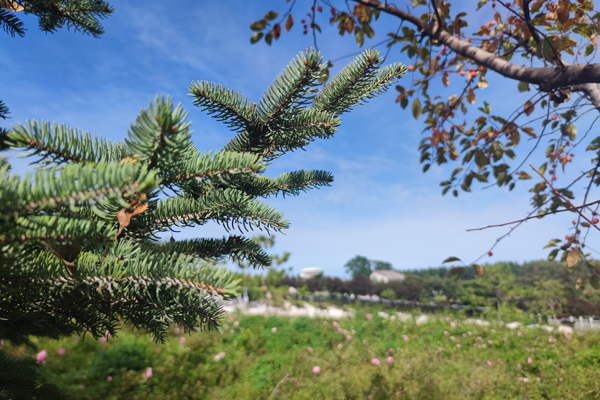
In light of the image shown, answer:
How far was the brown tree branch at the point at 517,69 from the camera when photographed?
8.04 feet

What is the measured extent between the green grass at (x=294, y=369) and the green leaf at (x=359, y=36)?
3955 mm

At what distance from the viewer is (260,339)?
6789mm

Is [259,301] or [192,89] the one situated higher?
[192,89]

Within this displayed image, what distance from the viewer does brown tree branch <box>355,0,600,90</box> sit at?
96.4 inches

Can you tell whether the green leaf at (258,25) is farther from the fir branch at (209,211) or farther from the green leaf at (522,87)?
the green leaf at (522,87)

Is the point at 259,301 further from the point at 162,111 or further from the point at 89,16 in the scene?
the point at 162,111

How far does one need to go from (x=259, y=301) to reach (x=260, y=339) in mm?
10147

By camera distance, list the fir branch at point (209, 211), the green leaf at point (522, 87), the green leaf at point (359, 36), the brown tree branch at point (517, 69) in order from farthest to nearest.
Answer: the green leaf at point (522, 87) → the green leaf at point (359, 36) → the brown tree branch at point (517, 69) → the fir branch at point (209, 211)

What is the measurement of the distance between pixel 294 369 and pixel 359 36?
15.1 feet

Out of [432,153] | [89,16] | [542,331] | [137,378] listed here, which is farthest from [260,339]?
[542,331]

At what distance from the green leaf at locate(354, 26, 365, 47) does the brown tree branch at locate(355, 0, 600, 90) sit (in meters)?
0.25

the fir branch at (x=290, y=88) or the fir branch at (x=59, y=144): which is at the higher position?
the fir branch at (x=290, y=88)

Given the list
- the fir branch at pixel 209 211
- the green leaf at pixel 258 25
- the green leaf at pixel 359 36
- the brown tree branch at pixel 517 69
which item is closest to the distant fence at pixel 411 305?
the green leaf at pixel 359 36

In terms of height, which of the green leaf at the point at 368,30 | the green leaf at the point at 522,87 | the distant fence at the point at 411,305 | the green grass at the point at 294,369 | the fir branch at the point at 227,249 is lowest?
the distant fence at the point at 411,305
